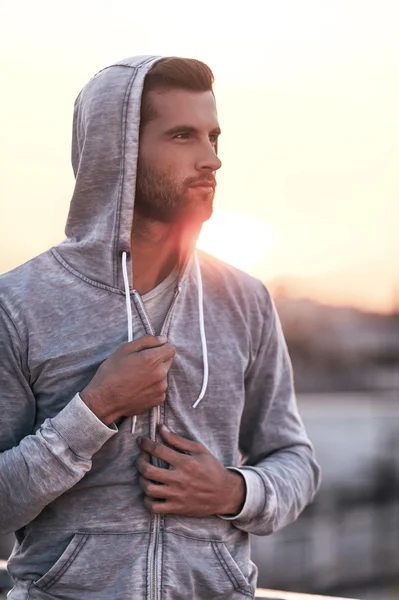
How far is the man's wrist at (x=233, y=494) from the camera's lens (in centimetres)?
217

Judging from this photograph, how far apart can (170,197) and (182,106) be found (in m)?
0.22

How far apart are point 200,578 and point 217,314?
2.07ft

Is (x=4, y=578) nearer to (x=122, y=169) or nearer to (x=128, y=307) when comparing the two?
(x=128, y=307)

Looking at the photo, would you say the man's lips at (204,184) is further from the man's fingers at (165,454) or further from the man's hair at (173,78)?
the man's fingers at (165,454)

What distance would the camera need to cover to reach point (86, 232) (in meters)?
2.39

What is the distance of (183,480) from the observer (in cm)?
211

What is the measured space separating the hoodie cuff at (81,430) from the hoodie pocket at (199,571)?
0.92 ft

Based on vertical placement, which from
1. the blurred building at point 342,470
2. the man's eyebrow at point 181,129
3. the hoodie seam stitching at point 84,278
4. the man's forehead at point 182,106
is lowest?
the blurred building at point 342,470

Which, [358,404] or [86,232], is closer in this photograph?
[86,232]

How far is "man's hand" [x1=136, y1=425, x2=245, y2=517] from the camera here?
6.88ft

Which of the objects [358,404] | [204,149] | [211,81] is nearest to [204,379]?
[204,149]

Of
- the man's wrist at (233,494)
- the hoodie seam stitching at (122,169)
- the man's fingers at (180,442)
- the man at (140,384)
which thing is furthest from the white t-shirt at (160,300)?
the man's wrist at (233,494)

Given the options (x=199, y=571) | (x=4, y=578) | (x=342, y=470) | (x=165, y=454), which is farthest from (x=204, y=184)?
(x=342, y=470)

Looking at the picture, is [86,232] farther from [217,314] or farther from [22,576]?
[22,576]
